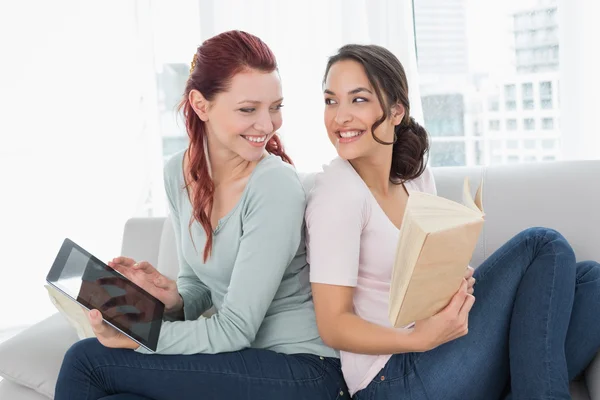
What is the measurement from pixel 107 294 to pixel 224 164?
44cm

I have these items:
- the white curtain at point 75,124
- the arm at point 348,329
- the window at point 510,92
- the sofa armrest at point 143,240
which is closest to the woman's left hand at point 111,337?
the arm at point 348,329

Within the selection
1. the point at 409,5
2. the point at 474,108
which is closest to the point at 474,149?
the point at 474,108

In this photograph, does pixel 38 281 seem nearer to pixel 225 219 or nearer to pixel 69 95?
pixel 69 95

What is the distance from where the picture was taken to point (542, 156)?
11.3 ft

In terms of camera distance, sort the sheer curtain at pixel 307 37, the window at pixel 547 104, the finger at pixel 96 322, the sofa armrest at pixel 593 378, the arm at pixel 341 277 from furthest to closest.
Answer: the window at pixel 547 104 < the sheer curtain at pixel 307 37 < the sofa armrest at pixel 593 378 < the arm at pixel 341 277 < the finger at pixel 96 322

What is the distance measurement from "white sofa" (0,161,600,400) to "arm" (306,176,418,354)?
0.56m

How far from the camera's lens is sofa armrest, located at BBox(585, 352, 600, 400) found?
1.55 metres

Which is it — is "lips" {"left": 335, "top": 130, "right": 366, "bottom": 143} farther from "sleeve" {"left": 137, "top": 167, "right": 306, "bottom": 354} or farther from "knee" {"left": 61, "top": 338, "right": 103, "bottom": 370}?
"knee" {"left": 61, "top": 338, "right": 103, "bottom": 370}

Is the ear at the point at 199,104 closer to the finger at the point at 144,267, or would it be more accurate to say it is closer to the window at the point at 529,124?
the finger at the point at 144,267

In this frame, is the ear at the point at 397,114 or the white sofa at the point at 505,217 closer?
the ear at the point at 397,114

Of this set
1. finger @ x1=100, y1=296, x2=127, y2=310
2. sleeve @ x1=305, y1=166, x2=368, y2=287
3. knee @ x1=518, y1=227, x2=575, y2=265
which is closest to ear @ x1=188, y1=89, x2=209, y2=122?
sleeve @ x1=305, y1=166, x2=368, y2=287

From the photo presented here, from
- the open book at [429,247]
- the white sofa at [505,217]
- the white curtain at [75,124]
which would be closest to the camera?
the open book at [429,247]

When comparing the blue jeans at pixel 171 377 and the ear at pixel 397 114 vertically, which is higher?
the ear at pixel 397 114

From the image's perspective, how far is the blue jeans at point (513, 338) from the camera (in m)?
1.45
